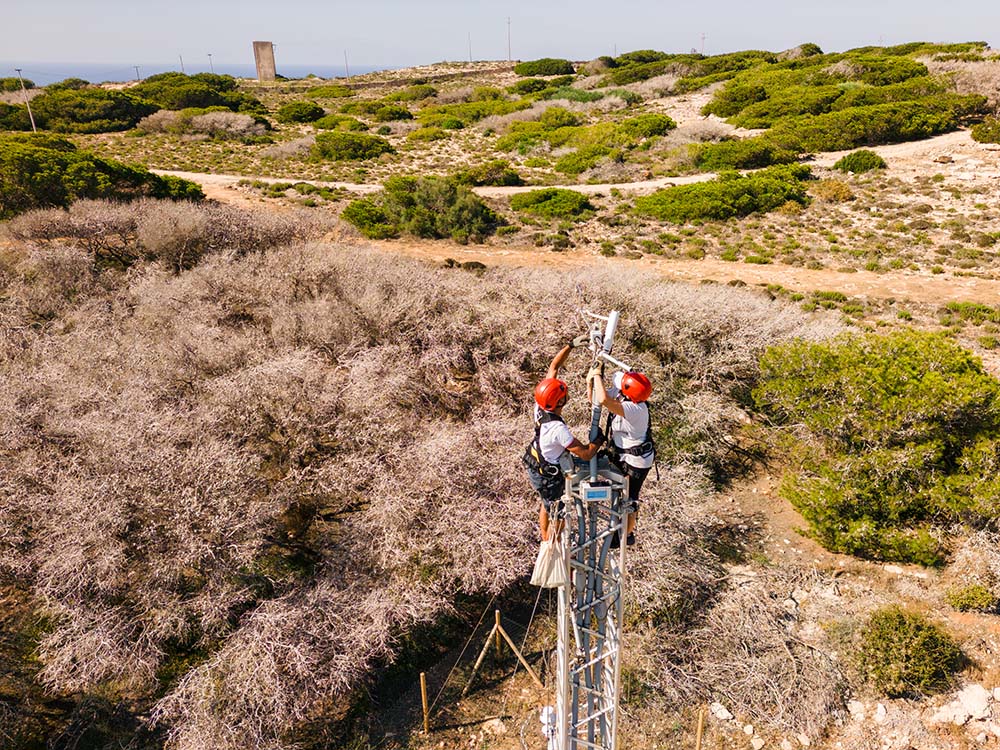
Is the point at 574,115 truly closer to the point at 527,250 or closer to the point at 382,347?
the point at 527,250

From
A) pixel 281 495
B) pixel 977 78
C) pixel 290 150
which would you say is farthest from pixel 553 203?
pixel 977 78

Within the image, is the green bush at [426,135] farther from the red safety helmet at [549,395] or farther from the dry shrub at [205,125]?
the red safety helmet at [549,395]

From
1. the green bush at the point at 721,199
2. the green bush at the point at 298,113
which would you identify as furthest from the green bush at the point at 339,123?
the green bush at the point at 721,199

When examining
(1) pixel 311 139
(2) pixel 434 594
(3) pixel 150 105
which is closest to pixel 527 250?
(2) pixel 434 594

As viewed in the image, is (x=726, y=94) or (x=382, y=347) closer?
(x=382, y=347)

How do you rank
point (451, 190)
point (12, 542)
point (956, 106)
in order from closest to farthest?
point (12, 542) < point (451, 190) < point (956, 106)

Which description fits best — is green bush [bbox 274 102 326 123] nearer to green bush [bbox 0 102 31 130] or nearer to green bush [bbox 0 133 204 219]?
green bush [bbox 0 102 31 130]
